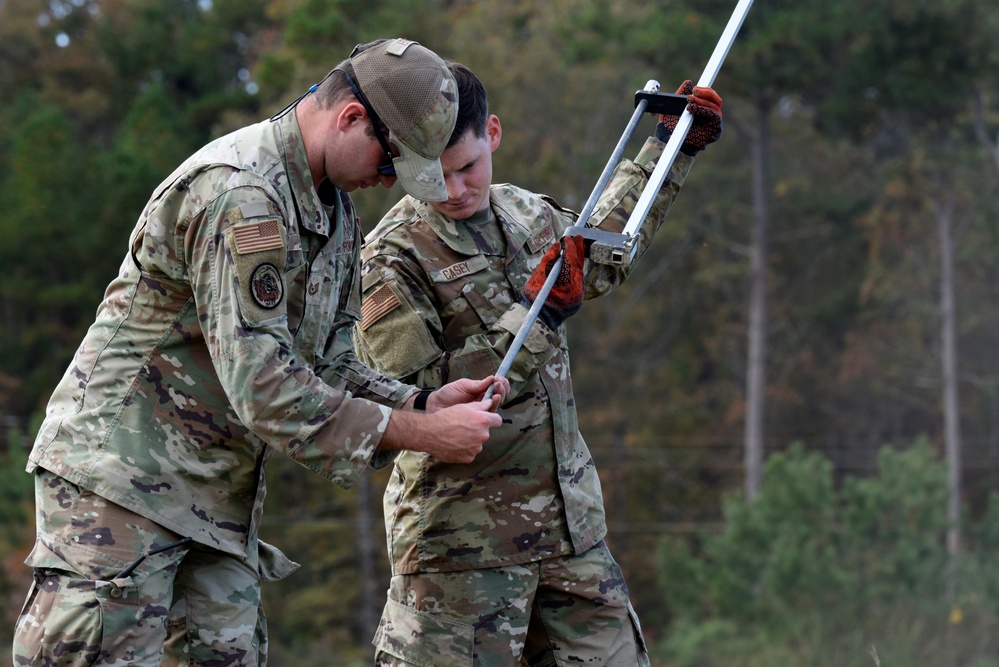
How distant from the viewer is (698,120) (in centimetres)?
394

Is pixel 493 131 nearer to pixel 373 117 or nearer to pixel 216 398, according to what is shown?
pixel 373 117

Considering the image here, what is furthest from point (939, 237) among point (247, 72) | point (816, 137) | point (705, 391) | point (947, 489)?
point (247, 72)

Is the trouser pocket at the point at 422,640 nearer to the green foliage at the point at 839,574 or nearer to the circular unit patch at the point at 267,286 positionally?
the circular unit patch at the point at 267,286

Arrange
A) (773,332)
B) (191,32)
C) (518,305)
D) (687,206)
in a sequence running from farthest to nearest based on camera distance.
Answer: (191,32), (773,332), (687,206), (518,305)

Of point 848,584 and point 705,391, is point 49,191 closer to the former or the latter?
point 705,391

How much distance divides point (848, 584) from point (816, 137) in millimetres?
14133

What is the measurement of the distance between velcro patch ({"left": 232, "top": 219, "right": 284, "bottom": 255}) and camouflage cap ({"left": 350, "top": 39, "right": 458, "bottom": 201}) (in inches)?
13.0

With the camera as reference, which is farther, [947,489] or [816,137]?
[816,137]

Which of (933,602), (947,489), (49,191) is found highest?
(49,191)

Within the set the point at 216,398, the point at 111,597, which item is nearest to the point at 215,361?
the point at 216,398

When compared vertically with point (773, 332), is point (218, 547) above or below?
below

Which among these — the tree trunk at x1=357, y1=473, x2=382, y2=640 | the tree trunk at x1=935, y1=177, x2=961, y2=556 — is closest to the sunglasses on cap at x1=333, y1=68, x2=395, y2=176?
the tree trunk at x1=357, y1=473, x2=382, y2=640

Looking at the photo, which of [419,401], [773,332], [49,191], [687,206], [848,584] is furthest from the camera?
[773,332]

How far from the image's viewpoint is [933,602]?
52.8 ft
